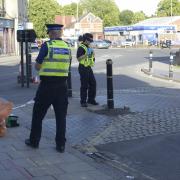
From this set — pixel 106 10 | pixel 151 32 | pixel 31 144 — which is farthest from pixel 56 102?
pixel 106 10

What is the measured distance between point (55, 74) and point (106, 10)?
141168 mm

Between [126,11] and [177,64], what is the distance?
135 m

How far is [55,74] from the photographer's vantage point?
7855mm

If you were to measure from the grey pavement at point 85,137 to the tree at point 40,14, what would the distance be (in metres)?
79.0

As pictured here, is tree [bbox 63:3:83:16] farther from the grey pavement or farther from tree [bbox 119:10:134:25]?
the grey pavement

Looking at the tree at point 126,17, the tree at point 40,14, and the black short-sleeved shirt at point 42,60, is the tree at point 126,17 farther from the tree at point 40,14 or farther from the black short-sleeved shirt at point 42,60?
the black short-sleeved shirt at point 42,60

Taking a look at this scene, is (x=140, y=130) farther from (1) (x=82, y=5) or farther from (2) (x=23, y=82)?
(1) (x=82, y=5)

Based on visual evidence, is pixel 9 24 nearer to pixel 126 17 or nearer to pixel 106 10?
pixel 106 10

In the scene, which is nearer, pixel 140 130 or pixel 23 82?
pixel 140 130

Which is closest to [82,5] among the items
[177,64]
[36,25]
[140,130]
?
[36,25]

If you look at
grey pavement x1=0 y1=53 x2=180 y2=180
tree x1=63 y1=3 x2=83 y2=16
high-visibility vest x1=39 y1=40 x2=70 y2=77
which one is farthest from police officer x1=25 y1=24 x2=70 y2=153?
tree x1=63 y1=3 x2=83 y2=16

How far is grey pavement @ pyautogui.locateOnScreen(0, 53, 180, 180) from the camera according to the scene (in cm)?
A: 679

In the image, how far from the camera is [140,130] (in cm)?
966

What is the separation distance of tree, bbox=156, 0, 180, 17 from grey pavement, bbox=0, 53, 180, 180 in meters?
131
